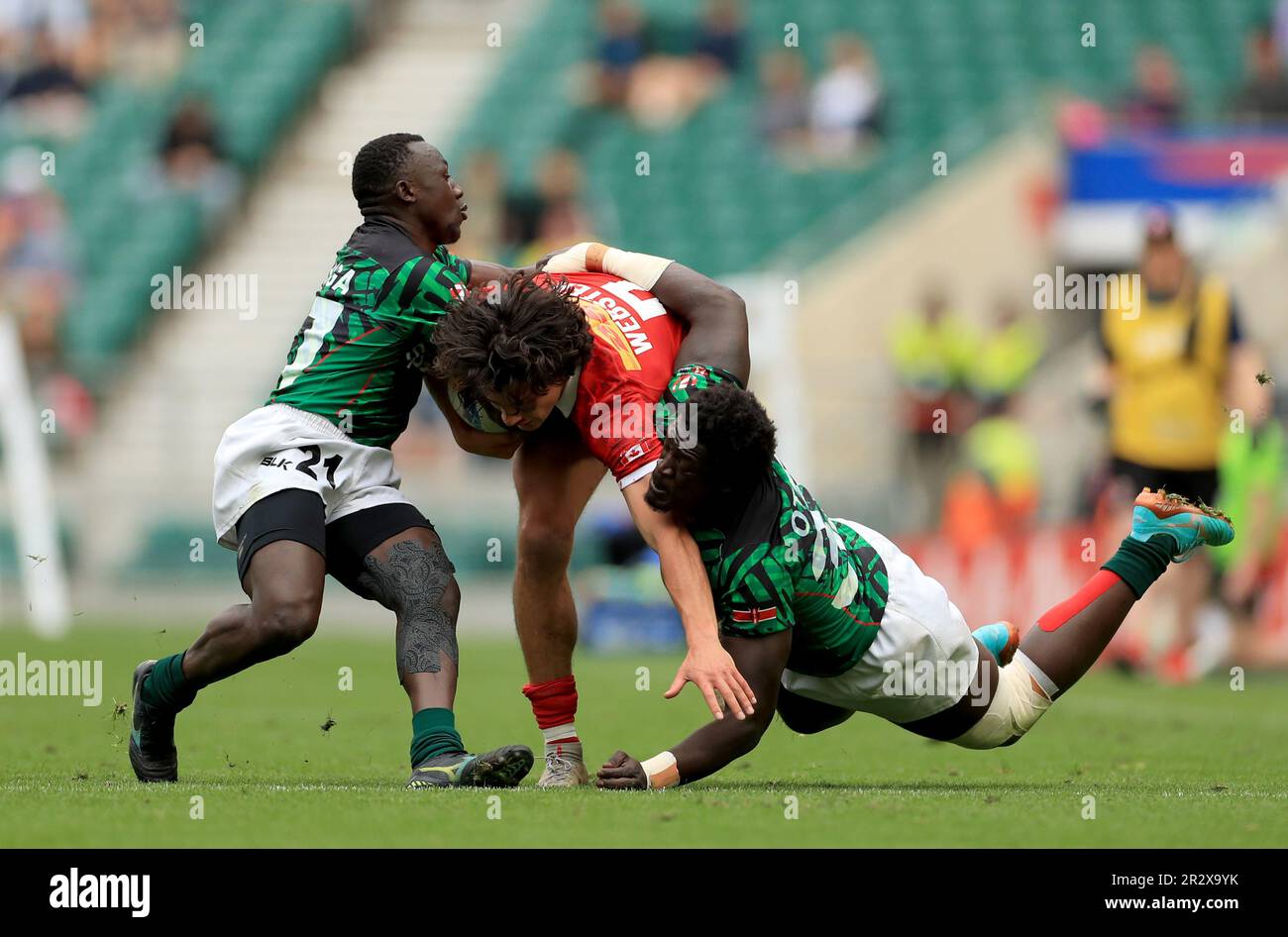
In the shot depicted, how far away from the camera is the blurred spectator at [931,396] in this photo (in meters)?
15.6

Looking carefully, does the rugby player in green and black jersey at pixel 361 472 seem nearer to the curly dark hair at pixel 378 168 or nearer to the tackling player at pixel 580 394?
the curly dark hair at pixel 378 168

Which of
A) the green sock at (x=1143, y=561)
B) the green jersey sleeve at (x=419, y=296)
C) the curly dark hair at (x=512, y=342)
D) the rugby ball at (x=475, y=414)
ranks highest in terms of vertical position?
the green jersey sleeve at (x=419, y=296)

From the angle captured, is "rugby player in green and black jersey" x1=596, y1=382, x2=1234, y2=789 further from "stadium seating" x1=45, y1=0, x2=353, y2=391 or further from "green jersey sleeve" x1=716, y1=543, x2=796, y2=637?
"stadium seating" x1=45, y1=0, x2=353, y2=391

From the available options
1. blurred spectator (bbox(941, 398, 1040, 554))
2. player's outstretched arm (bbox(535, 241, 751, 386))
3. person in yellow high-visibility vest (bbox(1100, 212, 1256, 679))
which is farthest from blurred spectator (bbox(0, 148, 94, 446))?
player's outstretched arm (bbox(535, 241, 751, 386))

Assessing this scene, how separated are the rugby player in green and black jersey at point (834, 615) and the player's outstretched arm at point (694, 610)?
71 millimetres

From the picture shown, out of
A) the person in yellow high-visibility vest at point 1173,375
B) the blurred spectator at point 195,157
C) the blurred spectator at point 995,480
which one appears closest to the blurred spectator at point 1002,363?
the blurred spectator at point 995,480

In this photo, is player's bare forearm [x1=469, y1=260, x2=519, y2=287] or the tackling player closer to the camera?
the tackling player

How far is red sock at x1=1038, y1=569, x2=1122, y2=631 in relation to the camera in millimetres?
6379

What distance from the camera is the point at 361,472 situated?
20.2ft

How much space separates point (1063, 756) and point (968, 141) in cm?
1152

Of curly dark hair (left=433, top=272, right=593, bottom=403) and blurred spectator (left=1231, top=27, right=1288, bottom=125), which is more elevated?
blurred spectator (left=1231, top=27, right=1288, bottom=125)

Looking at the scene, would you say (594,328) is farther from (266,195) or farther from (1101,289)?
(266,195)

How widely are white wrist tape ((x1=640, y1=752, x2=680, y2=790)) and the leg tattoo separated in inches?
28.6

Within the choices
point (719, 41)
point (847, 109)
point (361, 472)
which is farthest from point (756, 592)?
point (719, 41)
